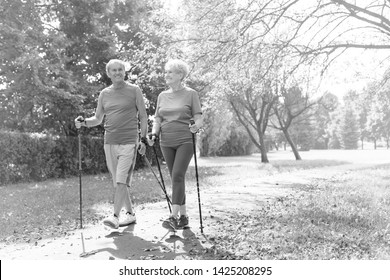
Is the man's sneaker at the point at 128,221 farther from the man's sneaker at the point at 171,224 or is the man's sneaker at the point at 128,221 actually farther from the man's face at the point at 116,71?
the man's face at the point at 116,71

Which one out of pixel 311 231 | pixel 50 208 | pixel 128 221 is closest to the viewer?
pixel 311 231

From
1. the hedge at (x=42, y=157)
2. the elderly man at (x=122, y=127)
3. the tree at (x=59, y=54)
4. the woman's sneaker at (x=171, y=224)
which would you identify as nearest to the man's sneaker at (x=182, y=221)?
the woman's sneaker at (x=171, y=224)

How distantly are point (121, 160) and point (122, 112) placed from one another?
2.18 feet

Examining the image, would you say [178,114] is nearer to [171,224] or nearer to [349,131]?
[171,224]

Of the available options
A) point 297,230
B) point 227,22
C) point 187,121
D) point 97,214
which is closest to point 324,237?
point 297,230

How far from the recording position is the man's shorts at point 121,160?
579cm

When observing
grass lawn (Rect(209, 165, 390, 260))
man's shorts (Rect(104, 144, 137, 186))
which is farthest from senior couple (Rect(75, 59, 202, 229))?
grass lawn (Rect(209, 165, 390, 260))

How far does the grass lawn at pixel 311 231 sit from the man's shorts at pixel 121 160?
1.52 meters

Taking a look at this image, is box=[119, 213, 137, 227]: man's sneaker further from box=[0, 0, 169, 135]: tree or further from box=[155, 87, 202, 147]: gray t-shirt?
box=[0, 0, 169, 135]: tree

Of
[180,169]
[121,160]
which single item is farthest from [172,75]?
[121,160]

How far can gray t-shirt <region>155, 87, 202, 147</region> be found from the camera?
566 centimetres

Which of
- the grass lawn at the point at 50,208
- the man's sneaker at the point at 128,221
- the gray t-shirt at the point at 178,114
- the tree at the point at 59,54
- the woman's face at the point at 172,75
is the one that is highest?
the tree at the point at 59,54

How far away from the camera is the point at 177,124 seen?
5672mm

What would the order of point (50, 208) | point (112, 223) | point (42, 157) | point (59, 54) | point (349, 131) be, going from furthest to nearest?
point (349, 131) → point (59, 54) → point (42, 157) → point (50, 208) → point (112, 223)
